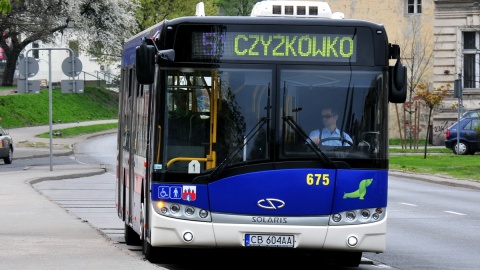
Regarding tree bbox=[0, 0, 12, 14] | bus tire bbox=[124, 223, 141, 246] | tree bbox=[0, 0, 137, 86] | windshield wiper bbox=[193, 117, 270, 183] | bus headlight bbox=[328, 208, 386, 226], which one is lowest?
bus tire bbox=[124, 223, 141, 246]

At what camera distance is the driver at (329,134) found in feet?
40.9

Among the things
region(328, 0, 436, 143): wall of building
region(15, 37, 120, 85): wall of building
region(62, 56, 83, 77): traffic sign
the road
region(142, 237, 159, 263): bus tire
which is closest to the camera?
region(142, 237, 159, 263): bus tire

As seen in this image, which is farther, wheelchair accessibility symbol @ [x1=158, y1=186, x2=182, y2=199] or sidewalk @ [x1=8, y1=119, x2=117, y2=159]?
sidewalk @ [x1=8, y1=119, x2=117, y2=159]

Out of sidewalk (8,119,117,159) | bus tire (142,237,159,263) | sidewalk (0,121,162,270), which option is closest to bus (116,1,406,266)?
bus tire (142,237,159,263)

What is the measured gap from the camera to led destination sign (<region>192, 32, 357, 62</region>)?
41.3 ft

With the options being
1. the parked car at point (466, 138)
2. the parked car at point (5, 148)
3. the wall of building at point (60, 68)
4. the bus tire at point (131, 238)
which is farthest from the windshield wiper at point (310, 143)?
the wall of building at point (60, 68)

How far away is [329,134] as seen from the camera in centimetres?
1250

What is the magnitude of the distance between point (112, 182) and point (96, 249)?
61.9 ft

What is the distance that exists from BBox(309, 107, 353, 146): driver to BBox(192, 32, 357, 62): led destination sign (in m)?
0.57

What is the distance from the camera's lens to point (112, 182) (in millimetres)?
32719

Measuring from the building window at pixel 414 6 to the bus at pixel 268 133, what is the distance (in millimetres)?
48912

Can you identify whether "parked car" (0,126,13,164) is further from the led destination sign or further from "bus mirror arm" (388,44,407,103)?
"bus mirror arm" (388,44,407,103)

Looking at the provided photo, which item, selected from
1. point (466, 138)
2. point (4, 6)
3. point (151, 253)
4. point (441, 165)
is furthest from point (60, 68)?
point (4, 6)

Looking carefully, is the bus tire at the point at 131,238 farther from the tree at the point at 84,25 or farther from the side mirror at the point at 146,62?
the tree at the point at 84,25
